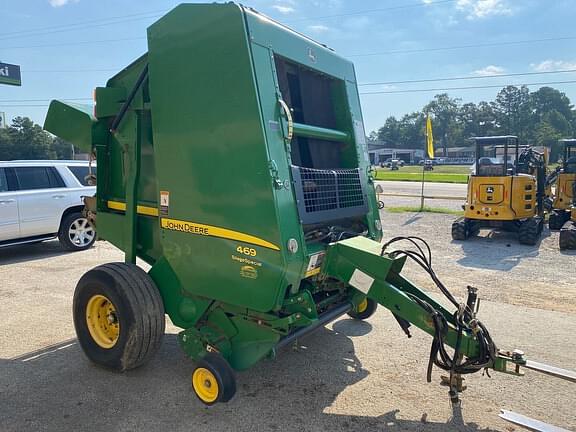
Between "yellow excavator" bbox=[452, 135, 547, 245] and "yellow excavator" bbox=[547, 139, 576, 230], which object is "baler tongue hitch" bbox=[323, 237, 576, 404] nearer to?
"yellow excavator" bbox=[452, 135, 547, 245]

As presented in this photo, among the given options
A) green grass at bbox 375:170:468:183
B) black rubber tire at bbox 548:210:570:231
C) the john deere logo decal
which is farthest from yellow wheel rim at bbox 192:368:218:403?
green grass at bbox 375:170:468:183

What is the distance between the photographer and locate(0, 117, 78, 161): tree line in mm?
54575

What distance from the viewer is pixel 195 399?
130 inches

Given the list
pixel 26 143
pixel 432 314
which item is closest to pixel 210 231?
pixel 432 314

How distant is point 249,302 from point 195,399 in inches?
35.8

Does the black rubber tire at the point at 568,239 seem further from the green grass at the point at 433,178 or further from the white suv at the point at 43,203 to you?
the green grass at the point at 433,178

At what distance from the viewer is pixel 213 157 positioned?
3.13 metres

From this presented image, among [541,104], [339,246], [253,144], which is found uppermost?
[541,104]

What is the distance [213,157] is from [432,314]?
1860mm

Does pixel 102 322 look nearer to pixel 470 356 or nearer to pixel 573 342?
pixel 470 356

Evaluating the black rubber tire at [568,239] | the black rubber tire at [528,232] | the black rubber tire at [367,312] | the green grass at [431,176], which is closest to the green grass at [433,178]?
the green grass at [431,176]

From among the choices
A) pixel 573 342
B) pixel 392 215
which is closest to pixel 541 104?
→ pixel 392 215

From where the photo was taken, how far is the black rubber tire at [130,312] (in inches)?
135

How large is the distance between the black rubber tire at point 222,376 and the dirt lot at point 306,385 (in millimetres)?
173
